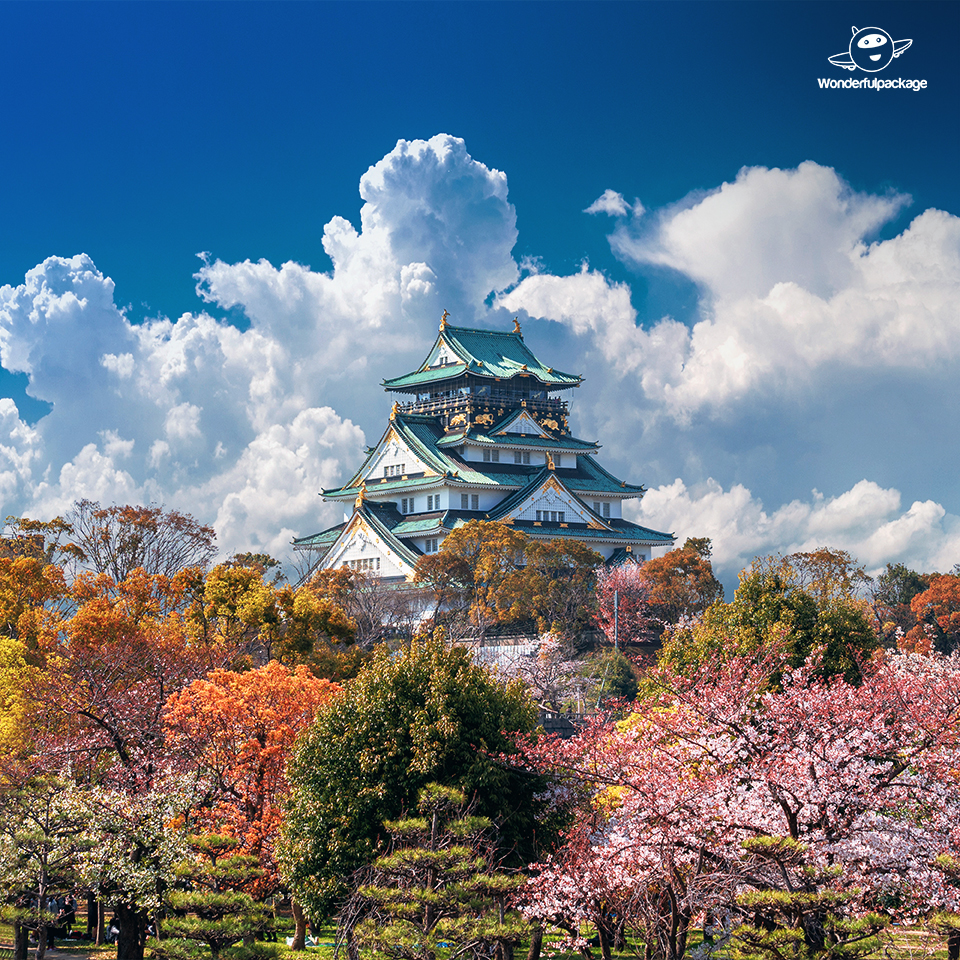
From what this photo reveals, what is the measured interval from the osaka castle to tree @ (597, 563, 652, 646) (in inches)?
323

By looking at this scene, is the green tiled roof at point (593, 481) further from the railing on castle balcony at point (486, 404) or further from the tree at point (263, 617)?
the tree at point (263, 617)

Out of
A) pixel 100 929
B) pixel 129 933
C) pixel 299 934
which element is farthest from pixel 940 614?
pixel 129 933

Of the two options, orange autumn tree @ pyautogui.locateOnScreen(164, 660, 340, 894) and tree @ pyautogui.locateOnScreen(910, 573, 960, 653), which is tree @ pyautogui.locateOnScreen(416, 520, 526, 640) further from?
orange autumn tree @ pyautogui.locateOnScreen(164, 660, 340, 894)

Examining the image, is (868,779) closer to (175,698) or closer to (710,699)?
(710,699)

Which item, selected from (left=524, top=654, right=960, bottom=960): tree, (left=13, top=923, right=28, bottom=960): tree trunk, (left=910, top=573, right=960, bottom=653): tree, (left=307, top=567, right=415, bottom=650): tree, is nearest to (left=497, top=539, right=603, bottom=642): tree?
(left=307, top=567, right=415, bottom=650): tree

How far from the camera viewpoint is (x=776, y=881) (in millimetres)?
17766

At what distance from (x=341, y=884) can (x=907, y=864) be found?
932 centimetres

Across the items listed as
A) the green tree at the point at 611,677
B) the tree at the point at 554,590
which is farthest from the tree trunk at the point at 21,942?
the tree at the point at 554,590

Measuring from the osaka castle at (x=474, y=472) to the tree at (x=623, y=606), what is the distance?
8.20 meters

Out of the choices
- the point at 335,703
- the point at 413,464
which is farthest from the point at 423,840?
the point at 413,464

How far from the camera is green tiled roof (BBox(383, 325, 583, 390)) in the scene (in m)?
75.2

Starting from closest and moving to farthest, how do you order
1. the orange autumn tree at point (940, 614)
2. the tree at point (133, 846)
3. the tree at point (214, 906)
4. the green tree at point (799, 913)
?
the green tree at point (799, 913) → the tree at point (214, 906) → the tree at point (133, 846) → the orange autumn tree at point (940, 614)

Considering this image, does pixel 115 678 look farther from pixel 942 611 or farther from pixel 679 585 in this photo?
pixel 942 611

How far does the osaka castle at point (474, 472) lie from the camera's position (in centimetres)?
6719
